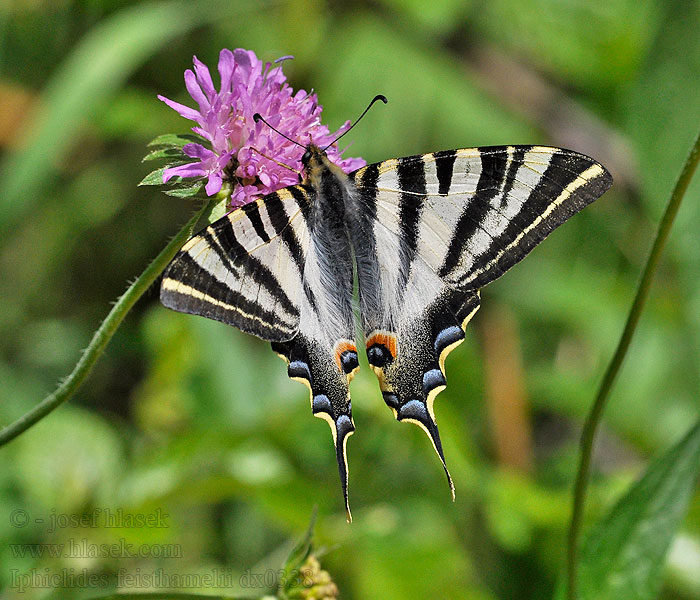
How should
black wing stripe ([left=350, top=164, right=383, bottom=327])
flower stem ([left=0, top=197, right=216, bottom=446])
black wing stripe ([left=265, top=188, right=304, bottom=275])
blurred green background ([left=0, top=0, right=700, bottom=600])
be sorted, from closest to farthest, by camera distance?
flower stem ([left=0, top=197, right=216, bottom=446]) → black wing stripe ([left=265, top=188, right=304, bottom=275]) → black wing stripe ([left=350, top=164, right=383, bottom=327]) → blurred green background ([left=0, top=0, right=700, bottom=600])

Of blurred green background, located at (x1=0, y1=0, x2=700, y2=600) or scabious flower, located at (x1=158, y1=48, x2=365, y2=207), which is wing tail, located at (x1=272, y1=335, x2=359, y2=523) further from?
blurred green background, located at (x1=0, y1=0, x2=700, y2=600)

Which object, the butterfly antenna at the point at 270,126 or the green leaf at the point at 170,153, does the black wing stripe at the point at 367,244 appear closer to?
the butterfly antenna at the point at 270,126

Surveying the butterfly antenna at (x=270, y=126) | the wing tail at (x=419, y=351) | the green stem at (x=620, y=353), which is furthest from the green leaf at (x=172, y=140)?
the green stem at (x=620, y=353)

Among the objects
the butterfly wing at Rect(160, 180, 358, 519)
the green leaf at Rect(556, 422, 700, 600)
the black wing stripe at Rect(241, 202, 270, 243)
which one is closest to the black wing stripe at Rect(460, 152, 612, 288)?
the butterfly wing at Rect(160, 180, 358, 519)

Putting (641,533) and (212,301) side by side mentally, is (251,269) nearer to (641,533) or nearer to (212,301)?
(212,301)

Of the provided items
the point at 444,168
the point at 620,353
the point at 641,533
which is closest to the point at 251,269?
the point at 444,168

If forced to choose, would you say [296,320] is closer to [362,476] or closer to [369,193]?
[369,193]
